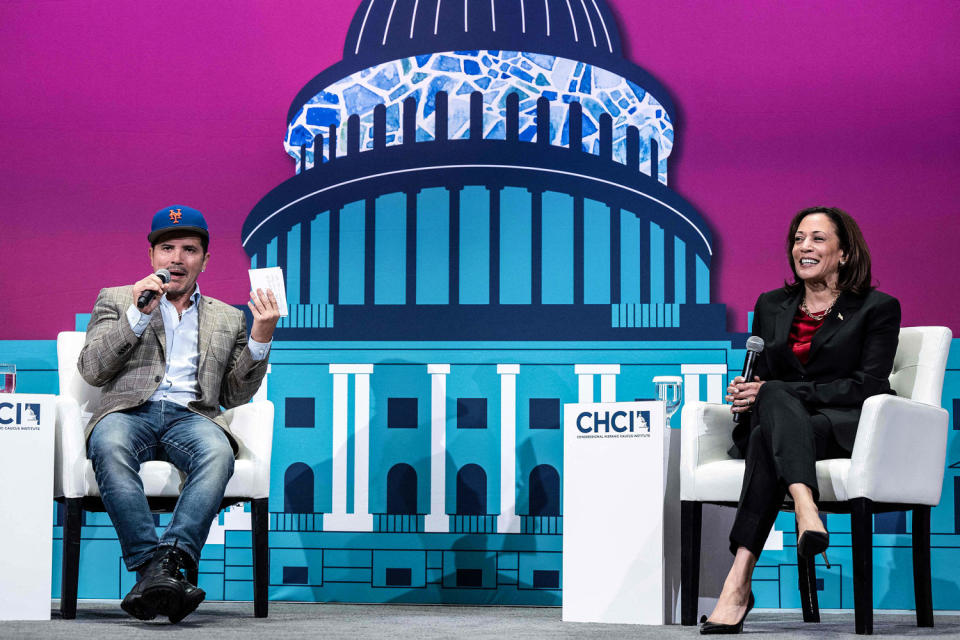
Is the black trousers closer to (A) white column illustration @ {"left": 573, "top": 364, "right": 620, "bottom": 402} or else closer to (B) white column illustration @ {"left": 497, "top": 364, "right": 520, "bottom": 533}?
(A) white column illustration @ {"left": 573, "top": 364, "right": 620, "bottom": 402}

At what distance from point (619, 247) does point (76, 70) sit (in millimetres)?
2259

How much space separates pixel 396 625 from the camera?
304cm

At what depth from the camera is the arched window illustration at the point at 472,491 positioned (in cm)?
400

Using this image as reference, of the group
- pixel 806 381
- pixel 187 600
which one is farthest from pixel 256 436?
pixel 806 381

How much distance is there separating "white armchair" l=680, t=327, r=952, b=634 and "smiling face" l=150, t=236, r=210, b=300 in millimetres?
1629

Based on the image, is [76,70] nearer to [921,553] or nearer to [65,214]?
[65,214]

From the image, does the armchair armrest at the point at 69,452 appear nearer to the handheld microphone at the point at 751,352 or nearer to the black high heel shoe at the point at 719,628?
the black high heel shoe at the point at 719,628

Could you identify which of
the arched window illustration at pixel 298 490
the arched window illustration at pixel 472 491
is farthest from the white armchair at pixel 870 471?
the arched window illustration at pixel 298 490

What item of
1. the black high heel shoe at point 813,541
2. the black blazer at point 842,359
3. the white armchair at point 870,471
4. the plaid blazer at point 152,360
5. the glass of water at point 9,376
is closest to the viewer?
the black high heel shoe at point 813,541

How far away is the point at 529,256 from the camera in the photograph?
4.07 meters

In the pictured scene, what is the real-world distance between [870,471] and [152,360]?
2.13 meters

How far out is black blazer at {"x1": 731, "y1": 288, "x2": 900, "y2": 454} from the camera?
300 cm

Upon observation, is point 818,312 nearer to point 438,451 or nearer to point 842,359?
point 842,359

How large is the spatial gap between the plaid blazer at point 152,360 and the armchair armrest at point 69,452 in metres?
0.06
